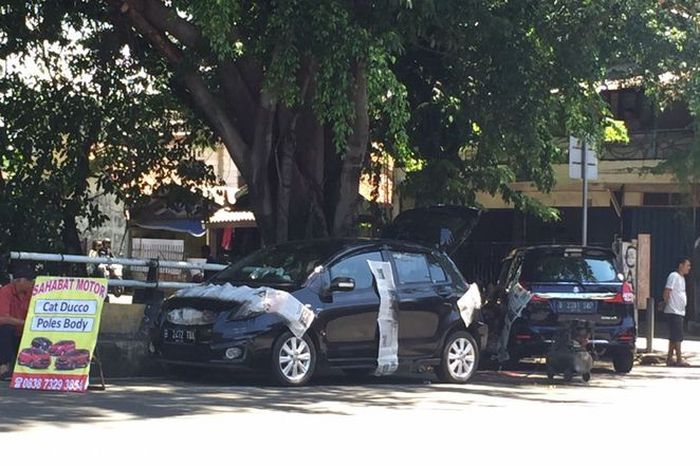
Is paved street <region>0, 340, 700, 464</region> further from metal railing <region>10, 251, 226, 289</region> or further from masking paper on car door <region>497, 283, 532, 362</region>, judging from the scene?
masking paper on car door <region>497, 283, 532, 362</region>

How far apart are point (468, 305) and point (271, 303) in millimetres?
3014

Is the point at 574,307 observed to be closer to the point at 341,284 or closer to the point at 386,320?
the point at 386,320

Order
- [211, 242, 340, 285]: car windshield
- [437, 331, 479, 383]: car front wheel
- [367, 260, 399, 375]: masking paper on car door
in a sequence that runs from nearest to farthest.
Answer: [211, 242, 340, 285]: car windshield < [367, 260, 399, 375]: masking paper on car door < [437, 331, 479, 383]: car front wheel

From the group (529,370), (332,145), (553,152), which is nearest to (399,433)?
(529,370)

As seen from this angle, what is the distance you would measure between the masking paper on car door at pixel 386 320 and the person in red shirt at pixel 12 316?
3.88 m

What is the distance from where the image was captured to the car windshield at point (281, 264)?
1220 centimetres

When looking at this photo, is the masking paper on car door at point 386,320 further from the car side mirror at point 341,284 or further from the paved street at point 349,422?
the car side mirror at point 341,284

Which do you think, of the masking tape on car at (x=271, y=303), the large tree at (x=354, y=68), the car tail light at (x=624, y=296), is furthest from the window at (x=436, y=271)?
the car tail light at (x=624, y=296)

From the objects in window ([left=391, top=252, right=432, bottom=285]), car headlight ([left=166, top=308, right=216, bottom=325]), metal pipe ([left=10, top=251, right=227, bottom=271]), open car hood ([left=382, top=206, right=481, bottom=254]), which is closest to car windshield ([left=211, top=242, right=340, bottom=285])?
car headlight ([left=166, top=308, right=216, bottom=325])

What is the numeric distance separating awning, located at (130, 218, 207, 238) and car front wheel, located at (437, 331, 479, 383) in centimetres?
1083

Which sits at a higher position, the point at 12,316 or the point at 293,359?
the point at 12,316

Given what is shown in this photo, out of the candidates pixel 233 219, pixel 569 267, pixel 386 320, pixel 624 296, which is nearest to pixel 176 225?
pixel 233 219

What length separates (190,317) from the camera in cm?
1181

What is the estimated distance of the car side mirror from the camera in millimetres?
12086
